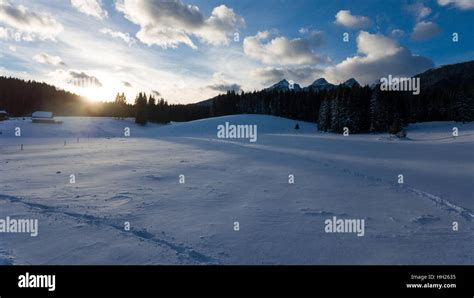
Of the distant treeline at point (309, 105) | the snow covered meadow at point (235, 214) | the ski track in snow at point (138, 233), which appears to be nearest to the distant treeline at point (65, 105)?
the distant treeline at point (309, 105)

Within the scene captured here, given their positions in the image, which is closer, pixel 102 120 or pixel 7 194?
pixel 7 194

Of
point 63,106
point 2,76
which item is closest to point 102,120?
point 63,106

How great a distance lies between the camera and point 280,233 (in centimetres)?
786

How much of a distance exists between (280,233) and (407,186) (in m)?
9.09

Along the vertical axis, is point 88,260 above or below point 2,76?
below

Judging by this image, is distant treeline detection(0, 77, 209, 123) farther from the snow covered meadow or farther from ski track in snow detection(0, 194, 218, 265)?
ski track in snow detection(0, 194, 218, 265)
